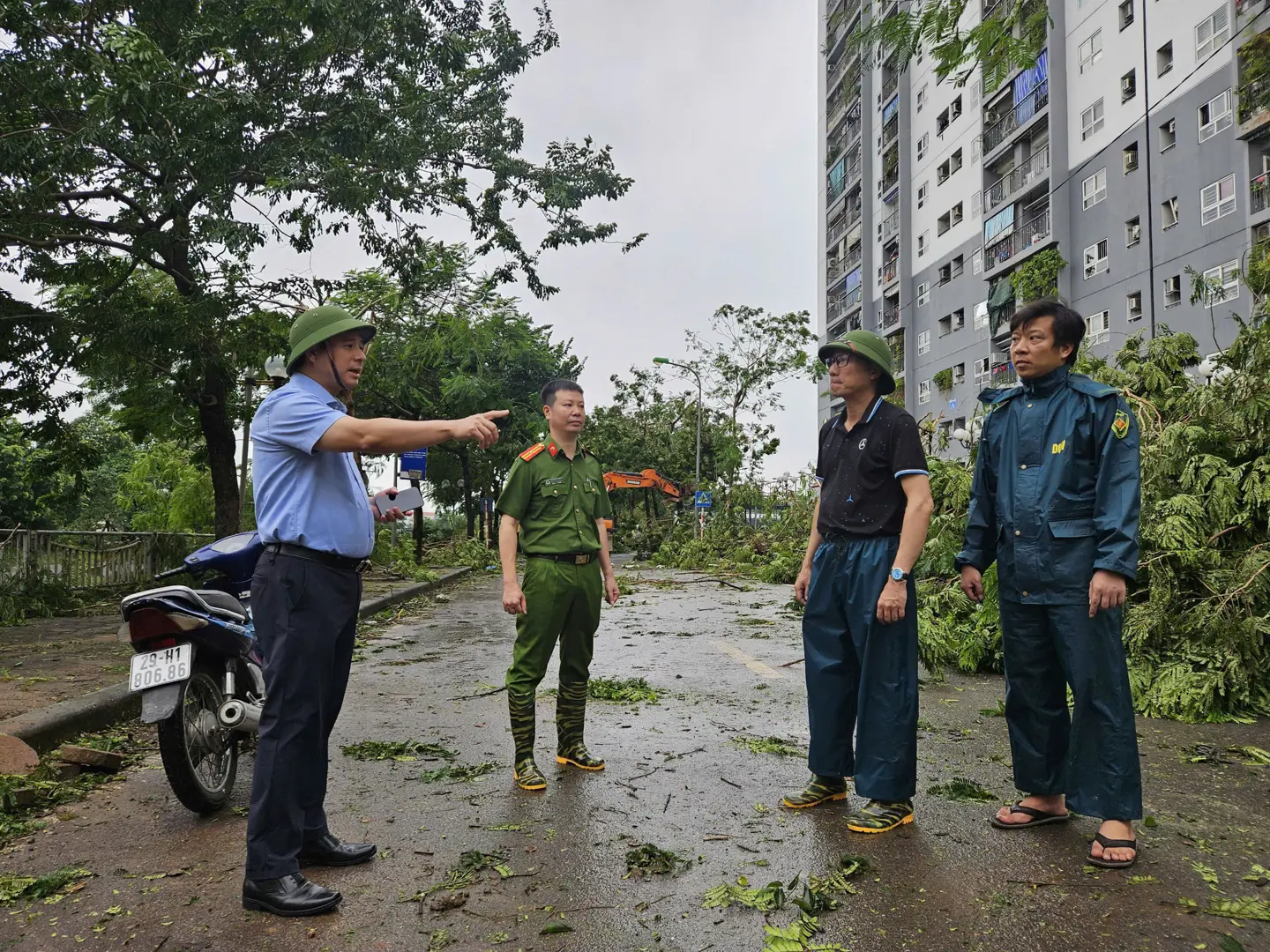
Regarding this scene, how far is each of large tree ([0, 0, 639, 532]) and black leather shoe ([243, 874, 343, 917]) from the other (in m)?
9.25

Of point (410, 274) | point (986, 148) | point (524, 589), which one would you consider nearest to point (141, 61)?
point (410, 274)

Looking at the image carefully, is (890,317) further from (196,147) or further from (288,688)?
(288,688)

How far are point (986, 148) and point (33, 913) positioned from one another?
4421cm

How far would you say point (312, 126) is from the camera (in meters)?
13.4

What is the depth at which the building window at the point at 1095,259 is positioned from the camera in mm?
34188

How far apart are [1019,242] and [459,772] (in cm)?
3903

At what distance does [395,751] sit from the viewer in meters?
5.68

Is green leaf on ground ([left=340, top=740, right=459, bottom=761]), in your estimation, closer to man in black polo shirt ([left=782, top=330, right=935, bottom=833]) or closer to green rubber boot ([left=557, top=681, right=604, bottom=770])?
green rubber boot ([left=557, top=681, right=604, bottom=770])

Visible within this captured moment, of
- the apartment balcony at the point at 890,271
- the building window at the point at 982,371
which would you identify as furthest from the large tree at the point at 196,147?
the apartment balcony at the point at 890,271

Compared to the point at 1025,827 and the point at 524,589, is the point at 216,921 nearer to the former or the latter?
the point at 524,589

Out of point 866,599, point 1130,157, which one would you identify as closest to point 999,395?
point 866,599

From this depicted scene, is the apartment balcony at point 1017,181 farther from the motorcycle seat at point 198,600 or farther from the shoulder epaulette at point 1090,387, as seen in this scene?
the motorcycle seat at point 198,600

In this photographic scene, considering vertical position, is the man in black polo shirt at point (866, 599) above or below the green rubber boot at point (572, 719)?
above

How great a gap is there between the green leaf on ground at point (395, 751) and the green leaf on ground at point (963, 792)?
8.20 ft
